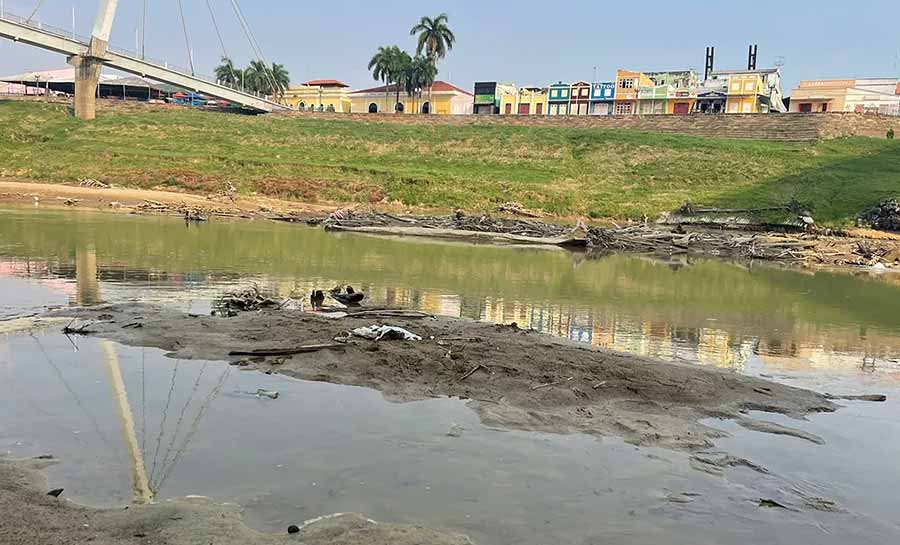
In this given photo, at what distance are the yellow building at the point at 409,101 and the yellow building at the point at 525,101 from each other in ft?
20.3

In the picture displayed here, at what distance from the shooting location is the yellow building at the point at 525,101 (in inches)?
3802

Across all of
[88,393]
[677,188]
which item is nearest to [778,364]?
[88,393]

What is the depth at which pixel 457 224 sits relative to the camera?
3127 cm

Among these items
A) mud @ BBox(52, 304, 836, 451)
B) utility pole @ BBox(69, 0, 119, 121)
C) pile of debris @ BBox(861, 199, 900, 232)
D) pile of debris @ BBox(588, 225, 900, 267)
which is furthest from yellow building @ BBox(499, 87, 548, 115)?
mud @ BBox(52, 304, 836, 451)

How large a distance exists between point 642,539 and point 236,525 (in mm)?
2703

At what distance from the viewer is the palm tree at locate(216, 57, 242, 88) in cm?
10781

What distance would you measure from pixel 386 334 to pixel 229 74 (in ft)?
376

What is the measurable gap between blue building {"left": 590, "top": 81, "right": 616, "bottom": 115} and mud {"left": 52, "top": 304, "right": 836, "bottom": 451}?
87605 mm

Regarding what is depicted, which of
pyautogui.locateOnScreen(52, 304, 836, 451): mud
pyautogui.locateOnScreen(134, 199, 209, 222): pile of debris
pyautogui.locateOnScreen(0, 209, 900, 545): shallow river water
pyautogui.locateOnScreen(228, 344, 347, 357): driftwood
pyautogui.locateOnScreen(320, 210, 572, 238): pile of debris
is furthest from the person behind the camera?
pyautogui.locateOnScreen(134, 199, 209, 222): pile of debris

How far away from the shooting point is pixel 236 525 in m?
4.38

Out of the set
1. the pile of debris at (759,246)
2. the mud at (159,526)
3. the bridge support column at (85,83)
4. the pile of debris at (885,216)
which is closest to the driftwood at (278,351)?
the mud at (159,526)

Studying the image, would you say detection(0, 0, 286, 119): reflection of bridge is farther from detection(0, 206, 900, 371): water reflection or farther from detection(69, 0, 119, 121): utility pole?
detection(0, 206, 900, 371): water reflection

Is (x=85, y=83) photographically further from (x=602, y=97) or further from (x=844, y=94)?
(x=844, y=94)

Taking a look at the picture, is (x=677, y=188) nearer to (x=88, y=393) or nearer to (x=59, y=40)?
(x=88, y=393)
